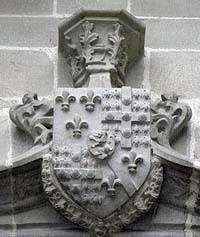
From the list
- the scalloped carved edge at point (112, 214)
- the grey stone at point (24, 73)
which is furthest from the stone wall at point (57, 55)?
the scalloped carved edge at point (112, 214)

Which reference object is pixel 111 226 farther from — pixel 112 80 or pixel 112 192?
pixel 112 80

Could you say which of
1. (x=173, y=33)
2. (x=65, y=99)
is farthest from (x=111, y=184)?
(x=173, y=33)

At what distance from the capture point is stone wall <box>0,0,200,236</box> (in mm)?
4730

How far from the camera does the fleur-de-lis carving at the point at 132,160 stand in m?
4.39

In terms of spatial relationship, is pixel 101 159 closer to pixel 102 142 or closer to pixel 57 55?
pixel 102 142

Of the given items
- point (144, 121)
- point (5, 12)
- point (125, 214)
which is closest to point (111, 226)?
point (125, 214)

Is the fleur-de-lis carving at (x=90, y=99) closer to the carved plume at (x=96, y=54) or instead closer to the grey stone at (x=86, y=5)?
the carved plume at (x=96, y=54)

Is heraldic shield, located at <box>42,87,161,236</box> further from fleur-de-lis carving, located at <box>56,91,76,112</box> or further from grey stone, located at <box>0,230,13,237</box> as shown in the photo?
grey stone, located at <box>0,230,13,237</box>

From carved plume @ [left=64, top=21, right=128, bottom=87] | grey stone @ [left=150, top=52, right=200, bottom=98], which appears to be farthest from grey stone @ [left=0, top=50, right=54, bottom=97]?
grey stone @ [left=150, top=52, right=200, bottom=98]

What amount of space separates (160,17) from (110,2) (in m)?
0.18

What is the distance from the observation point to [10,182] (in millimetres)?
4512

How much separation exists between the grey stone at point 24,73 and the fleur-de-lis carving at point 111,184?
50 cm

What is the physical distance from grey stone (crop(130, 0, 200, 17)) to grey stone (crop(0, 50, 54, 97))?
15.0 inches

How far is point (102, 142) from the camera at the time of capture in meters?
4.42
